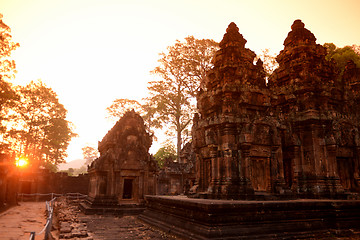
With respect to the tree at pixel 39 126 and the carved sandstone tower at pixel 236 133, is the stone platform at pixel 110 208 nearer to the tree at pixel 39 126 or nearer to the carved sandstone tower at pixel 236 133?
the carved sandstone tower at pixel 236 133

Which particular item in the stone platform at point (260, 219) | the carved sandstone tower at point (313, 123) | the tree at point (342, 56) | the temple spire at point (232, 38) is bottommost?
the stone platform at point (260, 219)

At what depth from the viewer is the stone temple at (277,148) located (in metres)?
5.95

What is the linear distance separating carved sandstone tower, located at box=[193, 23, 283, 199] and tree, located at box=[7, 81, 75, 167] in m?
27.9

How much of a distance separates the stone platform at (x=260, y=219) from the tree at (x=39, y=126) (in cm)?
2907

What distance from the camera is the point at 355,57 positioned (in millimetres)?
17500

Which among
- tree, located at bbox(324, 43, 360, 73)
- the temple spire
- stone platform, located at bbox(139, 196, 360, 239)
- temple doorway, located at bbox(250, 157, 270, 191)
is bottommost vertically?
stone platform, located at bbox(139, 196, 360, 239)

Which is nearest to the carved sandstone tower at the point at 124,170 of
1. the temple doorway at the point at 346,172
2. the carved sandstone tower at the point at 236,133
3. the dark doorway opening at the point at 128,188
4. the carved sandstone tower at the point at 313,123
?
the dark doorway opening at the point at 128,188

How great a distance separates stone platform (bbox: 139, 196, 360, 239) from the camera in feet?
17.1

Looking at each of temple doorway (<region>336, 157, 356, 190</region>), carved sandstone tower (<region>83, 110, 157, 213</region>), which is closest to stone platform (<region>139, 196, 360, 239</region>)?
temple doorway (<region>336, 157, 356, 190</region>)

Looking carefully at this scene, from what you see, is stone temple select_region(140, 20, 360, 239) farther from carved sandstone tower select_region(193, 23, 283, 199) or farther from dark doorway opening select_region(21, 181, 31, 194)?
dark doorway opening select_region(21, 181, 31, 194)

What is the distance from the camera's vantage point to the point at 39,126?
30453mm

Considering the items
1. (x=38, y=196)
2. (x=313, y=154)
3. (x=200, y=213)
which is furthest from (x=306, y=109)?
(x=38, y=196)

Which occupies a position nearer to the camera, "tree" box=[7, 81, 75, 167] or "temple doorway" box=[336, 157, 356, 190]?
"temple doorway" box=[336, 157, 356, 190]

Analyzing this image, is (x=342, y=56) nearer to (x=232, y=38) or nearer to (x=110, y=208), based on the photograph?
(x=232, y=38)
